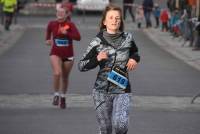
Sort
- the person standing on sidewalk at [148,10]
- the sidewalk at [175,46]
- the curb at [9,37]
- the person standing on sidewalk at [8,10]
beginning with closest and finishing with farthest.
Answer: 1. the sidewalk at [175,46]
2. the curb at [9,37]
3. the person standing on sidewalk at [8,10]
4. the person standing on sidewalk at [148,10]


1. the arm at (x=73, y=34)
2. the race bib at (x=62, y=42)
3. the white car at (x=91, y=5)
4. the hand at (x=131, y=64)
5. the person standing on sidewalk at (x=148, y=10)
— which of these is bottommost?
the white car at (x=91, y=5)

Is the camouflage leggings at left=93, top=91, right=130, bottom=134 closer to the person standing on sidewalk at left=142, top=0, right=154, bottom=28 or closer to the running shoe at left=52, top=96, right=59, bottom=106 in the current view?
the running shoe at left=52, top=96, right=59, bottom=106

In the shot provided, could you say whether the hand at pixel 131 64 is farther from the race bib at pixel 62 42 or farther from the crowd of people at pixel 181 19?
the crowd of people at pixel 181 19

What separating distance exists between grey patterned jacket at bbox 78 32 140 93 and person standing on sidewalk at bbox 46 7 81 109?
537 centimetres

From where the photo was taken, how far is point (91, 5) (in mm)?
47594

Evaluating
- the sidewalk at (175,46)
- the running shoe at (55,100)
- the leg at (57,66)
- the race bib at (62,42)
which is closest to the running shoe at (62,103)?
the running shoe at (55,100)

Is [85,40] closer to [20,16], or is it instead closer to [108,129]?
[20,16]

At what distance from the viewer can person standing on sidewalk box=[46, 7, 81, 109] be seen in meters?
13.8

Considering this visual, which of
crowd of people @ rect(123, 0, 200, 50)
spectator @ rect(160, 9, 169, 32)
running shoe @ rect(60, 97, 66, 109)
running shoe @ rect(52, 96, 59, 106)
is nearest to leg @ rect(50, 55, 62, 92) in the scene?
running shoe @ rect(52, 96, 59, 106)

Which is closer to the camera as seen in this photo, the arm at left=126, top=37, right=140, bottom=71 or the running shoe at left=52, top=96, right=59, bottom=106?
the arm at left=126, top=37, right=140, bottom=71

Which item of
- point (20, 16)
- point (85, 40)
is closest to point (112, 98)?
point (85, 40)

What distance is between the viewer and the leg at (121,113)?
824 centimetres

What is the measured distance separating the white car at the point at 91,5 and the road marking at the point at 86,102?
104 feet

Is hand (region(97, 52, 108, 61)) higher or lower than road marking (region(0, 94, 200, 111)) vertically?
higher
